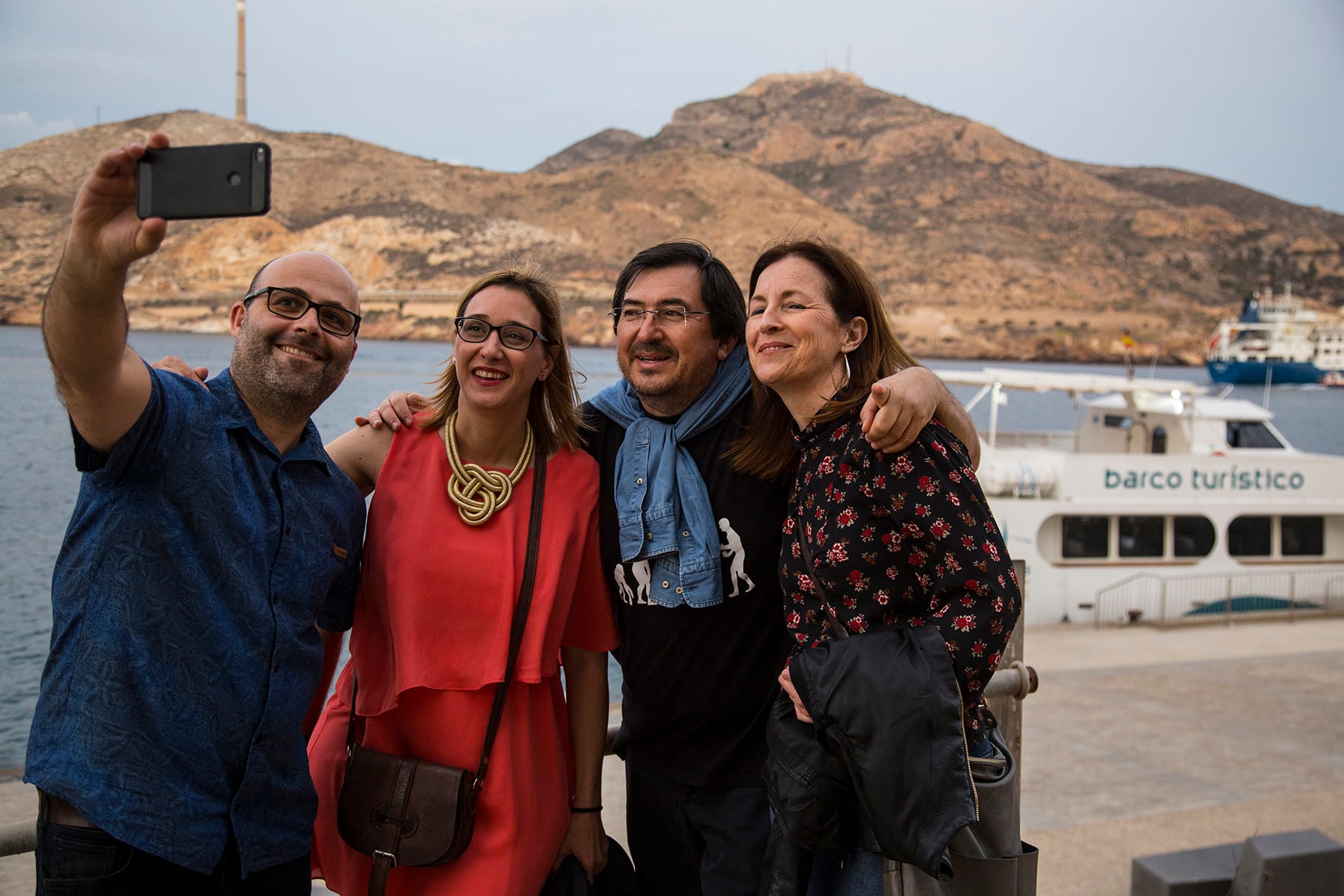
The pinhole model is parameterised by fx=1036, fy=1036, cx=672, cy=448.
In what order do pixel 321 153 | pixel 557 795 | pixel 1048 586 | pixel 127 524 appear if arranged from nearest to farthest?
1. pixel 127 524
2. pixel 557 795
3. pixel 1048 586
4. pixel 321 153

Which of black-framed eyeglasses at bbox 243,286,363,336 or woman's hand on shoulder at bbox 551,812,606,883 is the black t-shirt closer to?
woman's hand on shoulder at bbox 551,812,606,883

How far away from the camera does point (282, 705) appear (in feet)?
7.07

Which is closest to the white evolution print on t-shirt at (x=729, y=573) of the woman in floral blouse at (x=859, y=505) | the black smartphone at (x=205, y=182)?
the woman in floral blouse at (x=859, y=505)

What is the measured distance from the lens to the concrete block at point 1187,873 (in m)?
3.91

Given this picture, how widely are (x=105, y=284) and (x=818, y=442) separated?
1438mm

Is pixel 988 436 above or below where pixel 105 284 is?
below

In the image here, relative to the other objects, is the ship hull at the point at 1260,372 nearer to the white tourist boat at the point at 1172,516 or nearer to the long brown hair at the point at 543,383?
the white tourist boat at the point at 1172,516

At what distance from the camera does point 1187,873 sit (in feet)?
13.1

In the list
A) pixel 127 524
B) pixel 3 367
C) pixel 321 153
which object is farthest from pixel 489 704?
pixel 321 153

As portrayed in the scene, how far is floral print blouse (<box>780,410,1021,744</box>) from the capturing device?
198cm

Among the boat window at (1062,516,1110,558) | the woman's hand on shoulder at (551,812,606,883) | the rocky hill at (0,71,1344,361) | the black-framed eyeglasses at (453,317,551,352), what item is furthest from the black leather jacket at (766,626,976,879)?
the rocky hill at (0,71,1344,361)

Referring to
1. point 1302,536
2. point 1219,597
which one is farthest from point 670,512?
point 1302,536

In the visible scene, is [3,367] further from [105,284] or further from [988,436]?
[105,284]

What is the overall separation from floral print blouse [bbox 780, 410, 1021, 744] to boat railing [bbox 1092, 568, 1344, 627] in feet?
54.5
